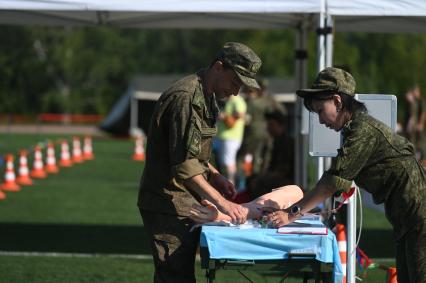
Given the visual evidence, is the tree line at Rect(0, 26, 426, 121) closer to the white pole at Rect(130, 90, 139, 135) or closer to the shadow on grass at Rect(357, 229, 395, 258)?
the white pole at Rect(130, 90, 139, 135)

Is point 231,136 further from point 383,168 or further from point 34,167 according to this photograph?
point 383,168

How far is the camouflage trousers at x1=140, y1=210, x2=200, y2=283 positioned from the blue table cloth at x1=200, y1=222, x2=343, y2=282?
219 millimetres

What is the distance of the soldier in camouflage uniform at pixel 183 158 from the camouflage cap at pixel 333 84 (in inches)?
17.9

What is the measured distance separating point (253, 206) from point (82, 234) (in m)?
6.01

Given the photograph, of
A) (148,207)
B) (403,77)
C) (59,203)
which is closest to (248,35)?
(403,77)

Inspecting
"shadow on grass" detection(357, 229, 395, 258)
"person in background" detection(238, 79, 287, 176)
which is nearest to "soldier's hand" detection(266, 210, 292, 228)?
"shadow on grass" detection(357, 229, 395, 258)

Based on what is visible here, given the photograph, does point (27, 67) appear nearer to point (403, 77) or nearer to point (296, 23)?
point (403, 77)

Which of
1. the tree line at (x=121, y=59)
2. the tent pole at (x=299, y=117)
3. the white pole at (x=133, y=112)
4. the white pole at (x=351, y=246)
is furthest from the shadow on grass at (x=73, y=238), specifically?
the tree line at (x=121, y=59)

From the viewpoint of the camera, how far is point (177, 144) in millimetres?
5836

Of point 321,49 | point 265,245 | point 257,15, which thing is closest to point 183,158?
point 265,245

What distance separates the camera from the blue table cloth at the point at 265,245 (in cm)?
593

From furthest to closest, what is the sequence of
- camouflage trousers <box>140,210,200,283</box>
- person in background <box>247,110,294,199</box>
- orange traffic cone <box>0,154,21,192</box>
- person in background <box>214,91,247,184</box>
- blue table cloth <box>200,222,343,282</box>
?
orange traffic cone <box>0,154,21,192</box> → person in background <box>214,91,247,184</box> → person in background <box>247,110,294,199</box> → camouflage trousers <box>140,210,200,283</box> → blue table cloth <box>200,222,343,282</box>

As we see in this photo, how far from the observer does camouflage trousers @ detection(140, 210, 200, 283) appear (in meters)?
6.14

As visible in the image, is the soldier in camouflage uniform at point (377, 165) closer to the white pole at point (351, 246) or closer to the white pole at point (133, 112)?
the white pole at point (351, 246)
